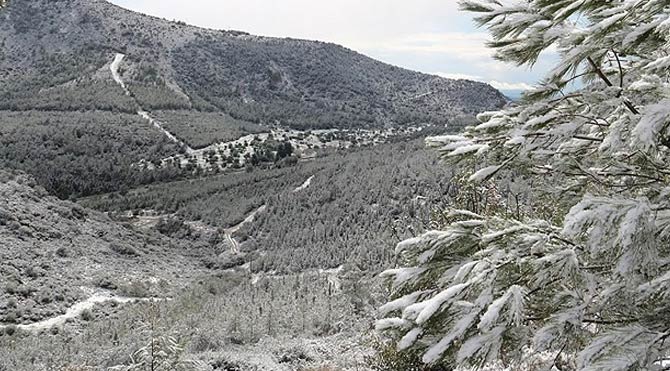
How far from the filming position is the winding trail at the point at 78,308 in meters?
15.5

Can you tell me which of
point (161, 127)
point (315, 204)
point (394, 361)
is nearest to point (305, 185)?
point (315, 204)

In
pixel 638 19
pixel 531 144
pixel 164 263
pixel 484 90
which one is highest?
pixel 484 90

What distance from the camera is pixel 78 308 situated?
17.4 metres

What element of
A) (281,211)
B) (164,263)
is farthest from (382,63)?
(164,263)

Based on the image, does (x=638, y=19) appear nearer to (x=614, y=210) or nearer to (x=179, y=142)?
(x=614, y=210)

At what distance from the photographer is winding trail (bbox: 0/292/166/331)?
15.5 metres

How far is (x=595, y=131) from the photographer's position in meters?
3.09

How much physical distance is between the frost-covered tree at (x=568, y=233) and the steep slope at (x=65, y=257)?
16.4 meters

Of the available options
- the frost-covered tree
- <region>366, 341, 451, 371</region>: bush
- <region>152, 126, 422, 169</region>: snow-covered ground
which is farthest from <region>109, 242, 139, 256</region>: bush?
the frost-covered tree

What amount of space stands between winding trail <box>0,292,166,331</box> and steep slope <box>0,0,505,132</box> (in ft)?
123

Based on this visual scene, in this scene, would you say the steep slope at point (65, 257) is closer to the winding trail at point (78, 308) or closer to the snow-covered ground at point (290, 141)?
the winding trail at point (78, 308)

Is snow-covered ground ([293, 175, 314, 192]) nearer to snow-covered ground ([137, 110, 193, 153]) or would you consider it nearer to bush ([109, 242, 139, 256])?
bush ([109, 242, 139, 256])

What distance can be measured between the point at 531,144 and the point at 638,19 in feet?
2.24

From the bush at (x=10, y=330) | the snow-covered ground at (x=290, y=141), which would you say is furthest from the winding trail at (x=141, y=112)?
the bush at (x=10, y=330)
